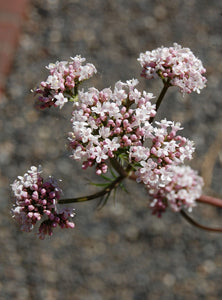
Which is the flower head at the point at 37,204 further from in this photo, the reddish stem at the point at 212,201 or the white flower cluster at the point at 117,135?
the reddish stem at the point at 212,201

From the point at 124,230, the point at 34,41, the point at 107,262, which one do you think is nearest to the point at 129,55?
the point at 34,41

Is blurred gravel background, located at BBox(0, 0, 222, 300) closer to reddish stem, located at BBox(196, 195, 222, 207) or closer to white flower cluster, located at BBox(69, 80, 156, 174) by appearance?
reddish stem, located at BBox(196, 195, 222, 207)

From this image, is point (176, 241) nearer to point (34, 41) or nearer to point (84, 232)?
point (84, 232)

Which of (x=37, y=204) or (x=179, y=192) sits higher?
(x=179, y=192)

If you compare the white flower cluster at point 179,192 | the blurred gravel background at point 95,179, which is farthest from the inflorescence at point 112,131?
the blurred gravel background at point 95,179

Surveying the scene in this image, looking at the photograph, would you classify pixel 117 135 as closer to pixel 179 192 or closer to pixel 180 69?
pixel 180 69

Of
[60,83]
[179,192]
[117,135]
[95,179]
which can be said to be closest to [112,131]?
[117,135]
